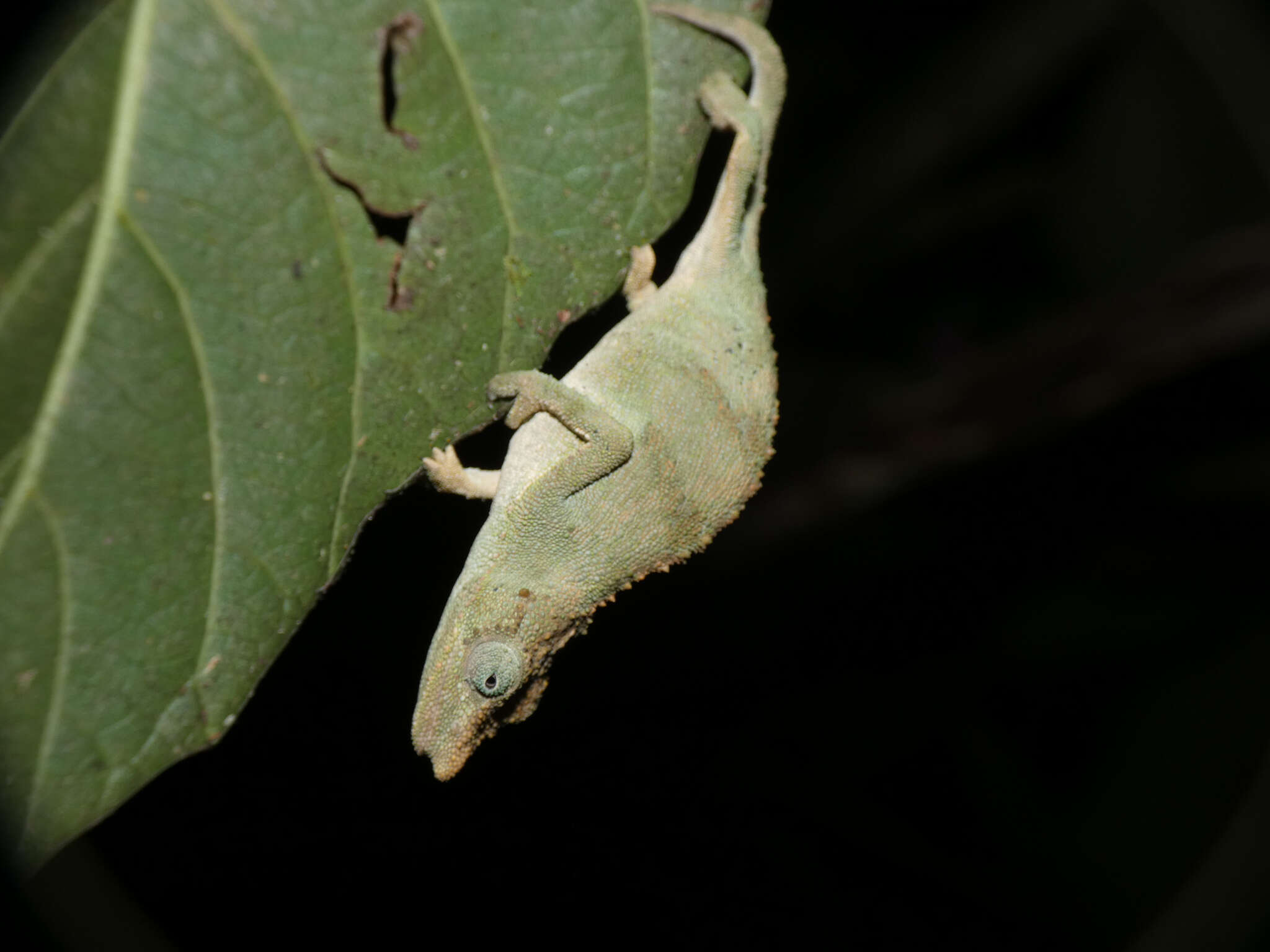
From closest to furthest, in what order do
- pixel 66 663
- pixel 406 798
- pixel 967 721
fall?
pixel 66 663 < pixel 406 798 < pixel 967 721

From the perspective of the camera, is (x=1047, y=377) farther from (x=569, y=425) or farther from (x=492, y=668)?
(x=492, y=668)

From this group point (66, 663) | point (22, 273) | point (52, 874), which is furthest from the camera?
point (52, 874)

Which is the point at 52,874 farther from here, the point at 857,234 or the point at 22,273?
the point at 857,234

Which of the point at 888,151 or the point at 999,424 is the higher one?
the point at 888,151

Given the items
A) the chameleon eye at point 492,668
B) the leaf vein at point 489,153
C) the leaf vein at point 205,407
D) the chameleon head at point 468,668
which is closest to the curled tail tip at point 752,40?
the leaf vein at point 489,153

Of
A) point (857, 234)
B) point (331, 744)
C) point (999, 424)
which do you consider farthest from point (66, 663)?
point (857, 234)

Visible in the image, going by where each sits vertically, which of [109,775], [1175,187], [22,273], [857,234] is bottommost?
[1175,187]

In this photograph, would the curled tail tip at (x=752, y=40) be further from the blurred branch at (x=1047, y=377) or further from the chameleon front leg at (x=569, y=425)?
the blurred branch at (x=1047, y=377)
